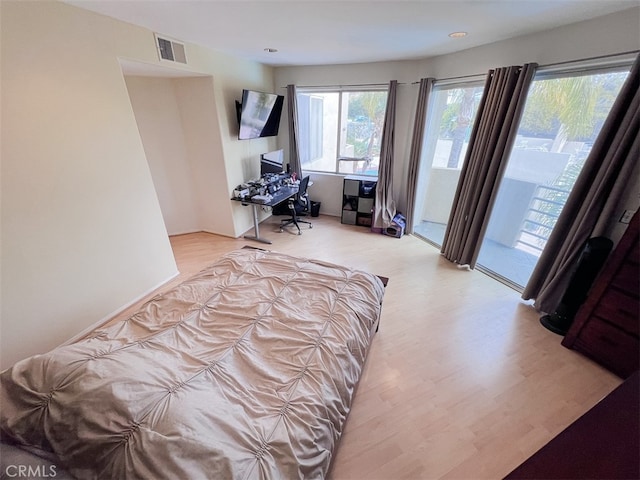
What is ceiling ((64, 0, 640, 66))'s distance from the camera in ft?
5.33

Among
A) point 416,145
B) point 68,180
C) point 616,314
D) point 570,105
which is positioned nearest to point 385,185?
point 416,145

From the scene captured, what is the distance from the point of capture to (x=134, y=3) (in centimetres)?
162

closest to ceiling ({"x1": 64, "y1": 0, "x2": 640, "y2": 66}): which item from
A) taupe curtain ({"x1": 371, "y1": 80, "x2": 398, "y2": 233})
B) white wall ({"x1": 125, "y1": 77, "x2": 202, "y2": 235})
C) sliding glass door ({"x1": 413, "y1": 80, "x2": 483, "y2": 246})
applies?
sliding glass door ({"x1": 413, "y1": 80, "x2": 483, "y2": 246})

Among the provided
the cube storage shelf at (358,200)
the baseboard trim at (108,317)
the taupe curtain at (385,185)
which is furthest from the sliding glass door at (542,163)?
the baseboard trim at (108,317)

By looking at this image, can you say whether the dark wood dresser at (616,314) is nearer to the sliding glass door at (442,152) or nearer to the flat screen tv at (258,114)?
the sliding glass door at (442,152)

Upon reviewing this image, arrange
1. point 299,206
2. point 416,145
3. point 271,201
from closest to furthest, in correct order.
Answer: point 271,201, point 416,145, point 299,206

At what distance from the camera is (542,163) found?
2.33m

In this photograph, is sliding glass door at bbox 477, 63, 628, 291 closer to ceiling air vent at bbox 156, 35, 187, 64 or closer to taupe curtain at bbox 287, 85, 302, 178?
taupe curtain at bbox 287, 85, 302, 178

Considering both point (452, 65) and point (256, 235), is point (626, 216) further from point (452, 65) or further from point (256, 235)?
point (256, 235)

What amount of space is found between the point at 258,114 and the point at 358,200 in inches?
75.4

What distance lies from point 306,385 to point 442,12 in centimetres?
248

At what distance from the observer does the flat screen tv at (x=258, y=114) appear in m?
3.15

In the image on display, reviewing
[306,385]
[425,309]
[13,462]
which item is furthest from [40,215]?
[425,309]

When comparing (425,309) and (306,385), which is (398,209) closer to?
(425,309)
